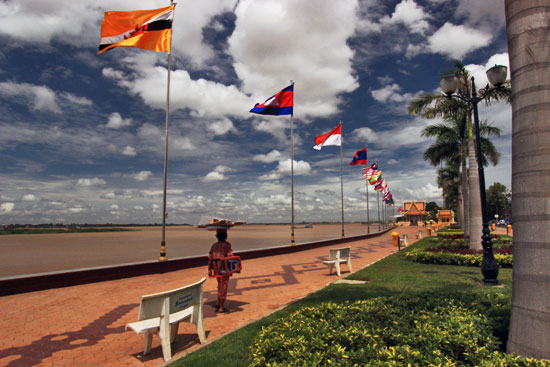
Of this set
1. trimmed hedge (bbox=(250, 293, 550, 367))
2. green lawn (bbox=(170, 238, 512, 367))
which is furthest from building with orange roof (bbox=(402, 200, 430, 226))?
trimmed hedge (bbox=(250, 293, 550, 367))

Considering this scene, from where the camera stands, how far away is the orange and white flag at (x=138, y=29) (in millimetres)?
11992

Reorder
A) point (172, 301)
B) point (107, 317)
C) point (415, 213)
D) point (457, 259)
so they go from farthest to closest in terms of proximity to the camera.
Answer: point (415, 213), point (457, 259), point (107, 317), point (172, 301)

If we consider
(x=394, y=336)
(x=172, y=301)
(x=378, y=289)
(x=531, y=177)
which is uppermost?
(x=531, y=177)

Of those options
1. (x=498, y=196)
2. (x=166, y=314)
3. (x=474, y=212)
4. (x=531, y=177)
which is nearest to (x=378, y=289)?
(x=166, y=314)

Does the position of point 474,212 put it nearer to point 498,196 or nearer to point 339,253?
point 339,253

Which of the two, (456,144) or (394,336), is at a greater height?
(456,144)

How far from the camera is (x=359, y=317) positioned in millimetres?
4695

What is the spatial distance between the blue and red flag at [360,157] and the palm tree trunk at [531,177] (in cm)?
2734

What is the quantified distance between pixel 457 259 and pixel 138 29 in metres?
16.0

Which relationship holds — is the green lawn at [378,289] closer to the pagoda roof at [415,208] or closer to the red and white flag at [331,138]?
the red and white flag at [331,138]

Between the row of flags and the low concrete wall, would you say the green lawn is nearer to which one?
the low concrete wall

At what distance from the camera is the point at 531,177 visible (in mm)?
3170

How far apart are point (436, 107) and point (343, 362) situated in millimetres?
18597

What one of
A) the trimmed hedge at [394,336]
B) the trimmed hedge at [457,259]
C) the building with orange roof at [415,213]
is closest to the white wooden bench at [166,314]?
the trimmed hedge at [394,336]
